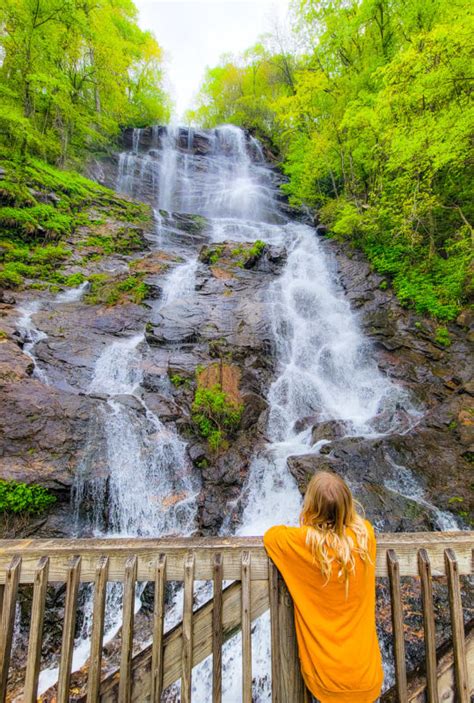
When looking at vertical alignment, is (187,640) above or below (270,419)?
below

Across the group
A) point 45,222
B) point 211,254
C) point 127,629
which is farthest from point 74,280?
point 127,629

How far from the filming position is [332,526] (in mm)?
1590

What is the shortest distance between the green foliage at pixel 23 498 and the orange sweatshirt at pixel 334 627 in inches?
202

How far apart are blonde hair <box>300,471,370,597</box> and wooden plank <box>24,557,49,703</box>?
4.46 ft

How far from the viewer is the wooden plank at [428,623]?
1684 millimetres

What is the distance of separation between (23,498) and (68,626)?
14.5 feet

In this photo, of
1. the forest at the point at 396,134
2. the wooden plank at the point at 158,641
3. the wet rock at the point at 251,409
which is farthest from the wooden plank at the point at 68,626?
the forest at the point at 396,134

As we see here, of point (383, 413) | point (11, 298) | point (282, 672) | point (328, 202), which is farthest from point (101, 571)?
point (328, 202)

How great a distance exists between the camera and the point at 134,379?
26.6ft

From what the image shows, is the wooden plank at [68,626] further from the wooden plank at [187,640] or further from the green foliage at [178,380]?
the green foliage at [178,380]

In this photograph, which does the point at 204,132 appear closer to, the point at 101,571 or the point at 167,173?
the point at 167,173

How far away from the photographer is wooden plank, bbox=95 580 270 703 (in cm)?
167

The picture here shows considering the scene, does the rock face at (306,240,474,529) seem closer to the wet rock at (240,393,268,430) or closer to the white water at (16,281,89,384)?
the wet rock at (240,393,268,430)

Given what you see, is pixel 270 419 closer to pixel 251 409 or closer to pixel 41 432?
pixel 251 409
